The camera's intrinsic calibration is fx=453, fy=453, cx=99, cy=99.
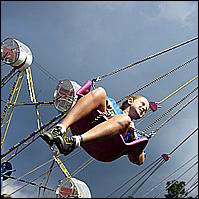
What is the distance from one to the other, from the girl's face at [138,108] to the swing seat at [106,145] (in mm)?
261

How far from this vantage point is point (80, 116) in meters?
2.40

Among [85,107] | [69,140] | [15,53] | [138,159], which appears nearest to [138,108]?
[138,159]

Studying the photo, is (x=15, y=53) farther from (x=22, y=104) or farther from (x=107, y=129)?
(x=107, y=129)

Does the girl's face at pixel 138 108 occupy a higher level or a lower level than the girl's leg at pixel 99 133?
higher

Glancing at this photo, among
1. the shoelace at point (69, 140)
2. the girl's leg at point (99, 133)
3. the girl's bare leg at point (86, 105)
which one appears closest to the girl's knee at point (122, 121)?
the girl's leg at point (99, 133)

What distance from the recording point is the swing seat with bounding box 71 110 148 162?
246 cm

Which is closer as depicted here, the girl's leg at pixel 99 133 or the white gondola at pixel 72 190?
the girl's leg at pixel 99 133

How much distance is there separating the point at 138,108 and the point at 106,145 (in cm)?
51

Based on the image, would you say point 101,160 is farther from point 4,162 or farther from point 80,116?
point 4,162

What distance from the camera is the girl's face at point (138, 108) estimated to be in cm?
288

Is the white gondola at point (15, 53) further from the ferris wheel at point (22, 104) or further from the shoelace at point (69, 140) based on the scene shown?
the shoelace at point (69, 140)

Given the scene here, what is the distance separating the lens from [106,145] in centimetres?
247

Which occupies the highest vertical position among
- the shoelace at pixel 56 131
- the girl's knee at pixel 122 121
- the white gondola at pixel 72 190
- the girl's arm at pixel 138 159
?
the white gondola at pixel 72 190

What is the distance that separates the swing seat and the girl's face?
0.26m
